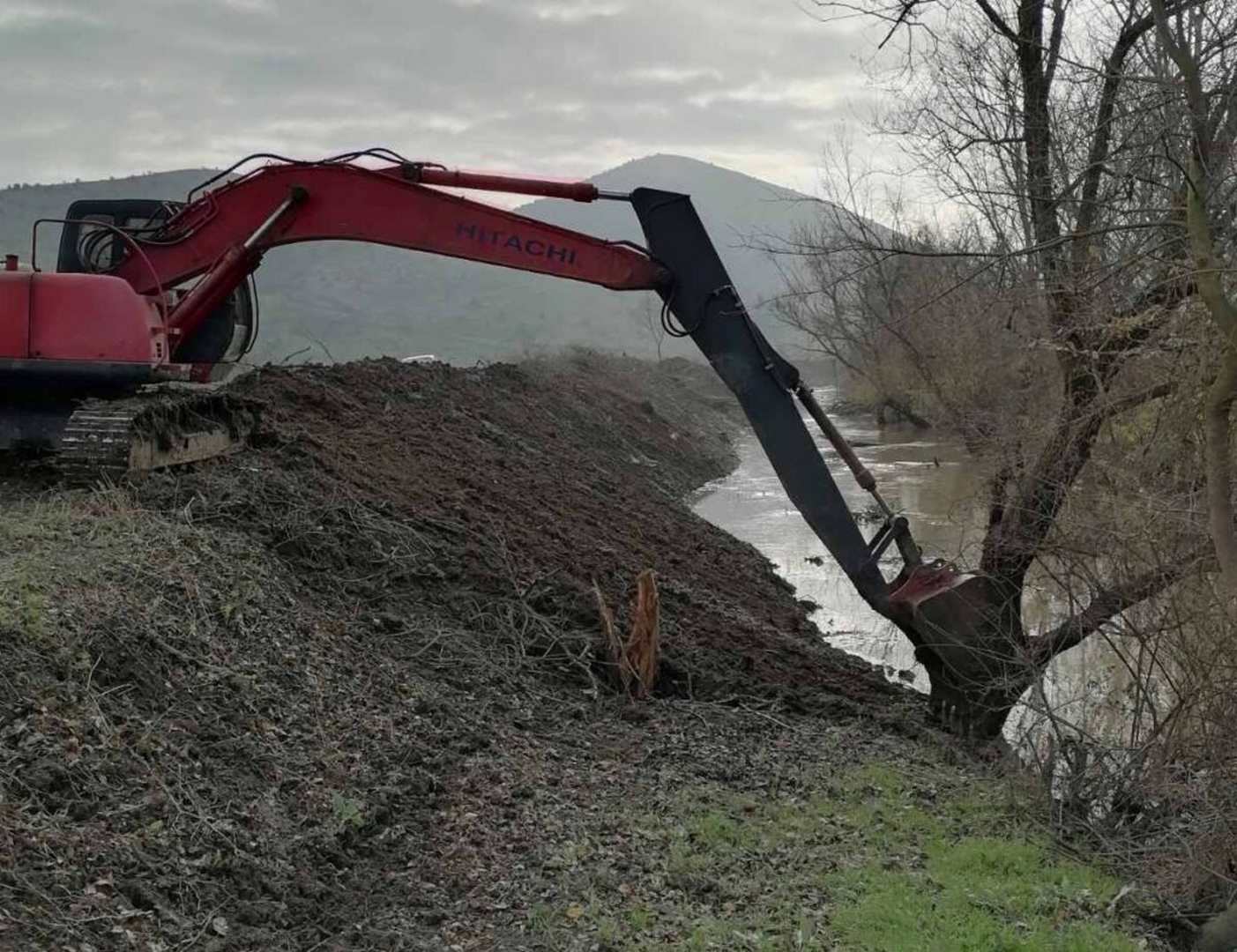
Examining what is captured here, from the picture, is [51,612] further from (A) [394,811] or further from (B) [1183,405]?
(B) [1183,405]

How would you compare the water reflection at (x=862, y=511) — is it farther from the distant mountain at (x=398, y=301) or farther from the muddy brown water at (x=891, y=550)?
the distant mountain at (x=398, y=301)

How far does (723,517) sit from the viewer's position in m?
22.9

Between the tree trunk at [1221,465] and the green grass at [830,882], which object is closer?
the green grass at [830,882]

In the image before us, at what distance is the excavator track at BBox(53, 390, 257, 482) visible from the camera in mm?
8570

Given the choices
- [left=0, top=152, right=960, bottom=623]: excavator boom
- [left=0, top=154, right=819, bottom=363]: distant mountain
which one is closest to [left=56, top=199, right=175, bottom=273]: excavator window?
[left=0, top=152, right=960, bottom=623]: excavator boom

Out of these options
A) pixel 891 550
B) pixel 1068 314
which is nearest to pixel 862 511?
pixel 891 550

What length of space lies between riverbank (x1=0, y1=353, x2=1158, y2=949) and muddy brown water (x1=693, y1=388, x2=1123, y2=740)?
1354 mm

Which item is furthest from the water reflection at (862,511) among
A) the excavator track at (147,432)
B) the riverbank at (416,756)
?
the excavator track at (147,432)

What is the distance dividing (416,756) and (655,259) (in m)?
4.32

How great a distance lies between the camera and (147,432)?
29.7ft

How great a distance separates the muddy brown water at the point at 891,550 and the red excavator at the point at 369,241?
5.63ft

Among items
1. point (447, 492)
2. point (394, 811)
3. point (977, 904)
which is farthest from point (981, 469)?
point (394, 811)

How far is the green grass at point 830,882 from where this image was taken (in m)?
5.72

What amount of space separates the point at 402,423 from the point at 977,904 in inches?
414
